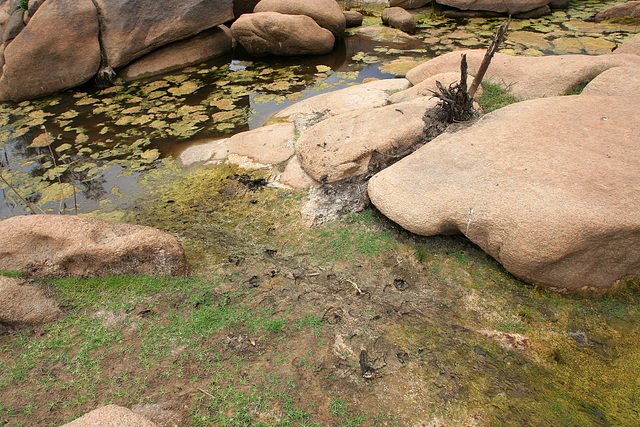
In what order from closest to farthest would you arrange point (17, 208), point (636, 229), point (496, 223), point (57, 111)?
point (636, 229) → point (496, 223) → point (17, 208) → point (57, 111)

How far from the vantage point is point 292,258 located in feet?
10.2

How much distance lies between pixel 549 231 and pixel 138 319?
257cm

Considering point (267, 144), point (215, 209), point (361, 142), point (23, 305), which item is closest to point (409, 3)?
point (267, 144)

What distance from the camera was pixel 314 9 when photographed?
7688mm

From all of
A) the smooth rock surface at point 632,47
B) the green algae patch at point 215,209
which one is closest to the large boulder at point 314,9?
the green algae patch at point 215,209

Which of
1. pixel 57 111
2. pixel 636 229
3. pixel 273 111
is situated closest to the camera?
pixel 636 229

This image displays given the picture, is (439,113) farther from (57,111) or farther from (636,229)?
(57,111)

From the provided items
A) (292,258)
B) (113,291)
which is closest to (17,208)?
(113,291)

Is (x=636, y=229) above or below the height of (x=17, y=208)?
above

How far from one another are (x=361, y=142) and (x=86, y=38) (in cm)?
549

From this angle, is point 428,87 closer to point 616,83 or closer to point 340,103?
point 340,103

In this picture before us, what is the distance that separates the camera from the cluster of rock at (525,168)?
2.48 meters

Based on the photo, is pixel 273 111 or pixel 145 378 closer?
pixel 145 378

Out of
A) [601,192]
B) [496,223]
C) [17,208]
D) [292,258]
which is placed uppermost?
[601,192]
